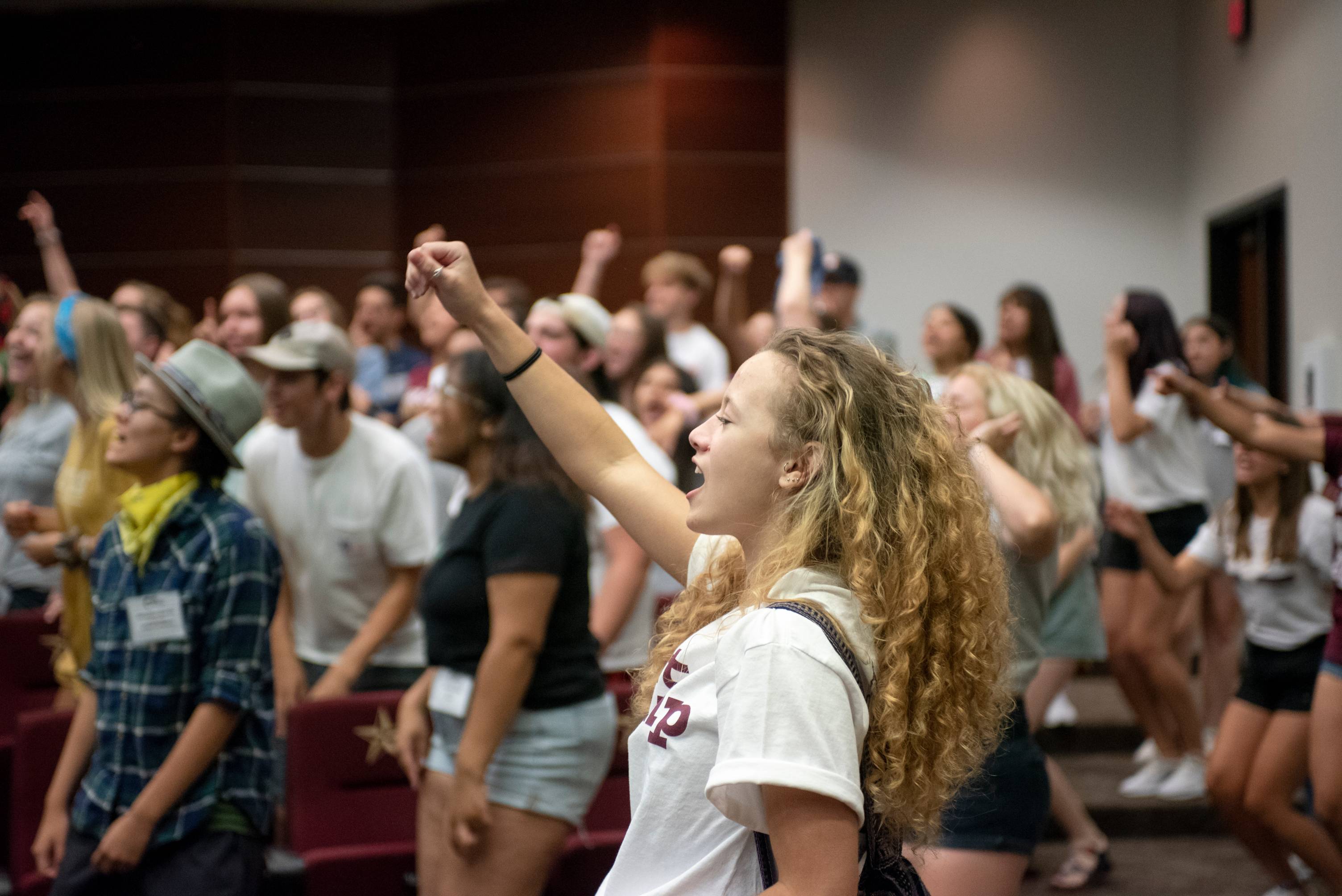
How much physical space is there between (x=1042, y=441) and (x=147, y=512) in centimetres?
169

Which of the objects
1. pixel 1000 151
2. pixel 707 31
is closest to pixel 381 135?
pixel 707 31

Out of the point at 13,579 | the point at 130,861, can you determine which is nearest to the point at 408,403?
the point at 13,579

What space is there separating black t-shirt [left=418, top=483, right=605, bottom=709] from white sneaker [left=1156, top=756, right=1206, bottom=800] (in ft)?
8.18

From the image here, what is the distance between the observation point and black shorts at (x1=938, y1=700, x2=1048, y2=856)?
214cm

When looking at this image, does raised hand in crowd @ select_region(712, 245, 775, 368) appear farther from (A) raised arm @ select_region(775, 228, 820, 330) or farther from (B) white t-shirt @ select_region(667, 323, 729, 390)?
(A) raised arm @ select_region(775, 228, 820, 330)

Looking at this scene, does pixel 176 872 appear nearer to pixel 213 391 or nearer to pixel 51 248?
pixel 213 391

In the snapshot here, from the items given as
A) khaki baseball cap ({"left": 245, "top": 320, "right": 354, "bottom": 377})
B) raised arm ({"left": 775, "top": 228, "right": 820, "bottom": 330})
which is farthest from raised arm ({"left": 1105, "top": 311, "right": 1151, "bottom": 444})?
khaki baseball cap ({"left": 245, "top": 320, "right": 354, "bottom": 377})

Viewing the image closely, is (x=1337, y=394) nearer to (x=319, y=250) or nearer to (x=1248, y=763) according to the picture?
(x=1248, y=763)

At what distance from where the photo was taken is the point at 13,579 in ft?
13.9

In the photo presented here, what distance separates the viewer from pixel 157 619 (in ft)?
7.26

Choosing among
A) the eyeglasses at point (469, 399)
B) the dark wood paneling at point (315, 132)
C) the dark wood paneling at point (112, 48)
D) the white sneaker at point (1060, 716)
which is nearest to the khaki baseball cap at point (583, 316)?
the eyeglasses at point (469, 399)

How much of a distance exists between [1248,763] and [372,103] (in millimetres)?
6843

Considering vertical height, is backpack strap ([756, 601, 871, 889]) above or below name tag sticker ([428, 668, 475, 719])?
above

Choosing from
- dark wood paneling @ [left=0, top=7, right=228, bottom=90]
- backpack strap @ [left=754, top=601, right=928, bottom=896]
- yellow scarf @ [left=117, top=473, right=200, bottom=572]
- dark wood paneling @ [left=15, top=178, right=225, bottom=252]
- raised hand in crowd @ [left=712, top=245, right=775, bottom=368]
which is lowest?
backpack strap @ [left=754, top=601, right=928, bottom=896]
